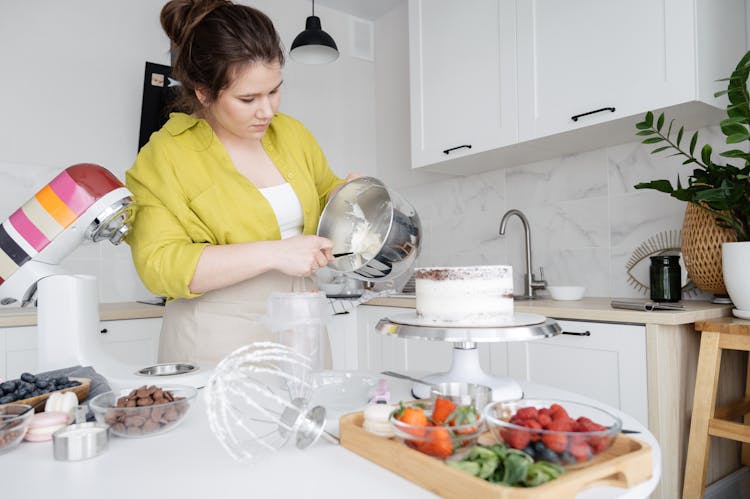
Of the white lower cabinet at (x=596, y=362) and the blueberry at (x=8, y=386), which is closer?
the blueberry at (x=8, y=386)

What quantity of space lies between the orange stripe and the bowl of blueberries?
28cm

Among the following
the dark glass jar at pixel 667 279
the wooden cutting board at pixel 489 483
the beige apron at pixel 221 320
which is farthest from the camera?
the dark glass jar at pixel 667 279

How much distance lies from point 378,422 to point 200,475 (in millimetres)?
223

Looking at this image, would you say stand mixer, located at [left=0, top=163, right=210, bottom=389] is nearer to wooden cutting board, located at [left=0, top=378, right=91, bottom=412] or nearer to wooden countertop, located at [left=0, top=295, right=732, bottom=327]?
wooden cutting board, located at [left=0, top=378, right=91, bottom=412]

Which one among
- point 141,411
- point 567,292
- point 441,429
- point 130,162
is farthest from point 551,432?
point 130,162

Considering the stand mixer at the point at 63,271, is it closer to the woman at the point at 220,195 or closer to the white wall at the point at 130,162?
the woman at the point at 220,195

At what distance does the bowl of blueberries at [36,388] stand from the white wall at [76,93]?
1843 mm

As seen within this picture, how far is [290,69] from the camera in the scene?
131 inches

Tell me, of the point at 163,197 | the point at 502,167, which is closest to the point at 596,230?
the point at 502,167

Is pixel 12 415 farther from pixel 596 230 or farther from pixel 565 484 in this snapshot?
pixel 596 230

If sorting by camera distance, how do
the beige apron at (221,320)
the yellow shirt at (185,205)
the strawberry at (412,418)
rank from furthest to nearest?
the beige apron at (221,320), the yellow shirt at (185,205), the strawberry at (412,418)

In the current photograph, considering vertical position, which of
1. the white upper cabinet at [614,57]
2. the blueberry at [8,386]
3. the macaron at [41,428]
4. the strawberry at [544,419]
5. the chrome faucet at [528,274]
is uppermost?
the white upper cabinet at [614,57]

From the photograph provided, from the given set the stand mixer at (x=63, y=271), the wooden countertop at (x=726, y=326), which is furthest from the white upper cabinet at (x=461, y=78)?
the stand mixer at (x=63, y=271)

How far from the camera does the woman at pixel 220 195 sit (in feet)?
3.68
